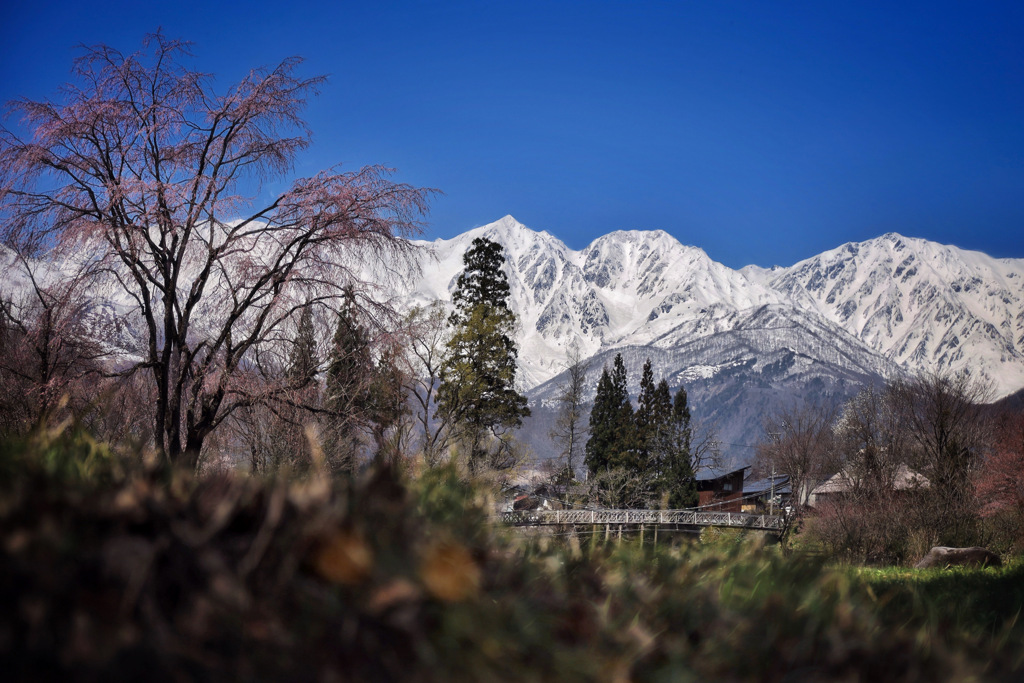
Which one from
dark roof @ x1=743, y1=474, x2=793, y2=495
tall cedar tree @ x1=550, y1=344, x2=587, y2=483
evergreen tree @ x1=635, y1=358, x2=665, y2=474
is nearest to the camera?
tall cedar tree @ x1=550, y1=344, x2=587, y2=483

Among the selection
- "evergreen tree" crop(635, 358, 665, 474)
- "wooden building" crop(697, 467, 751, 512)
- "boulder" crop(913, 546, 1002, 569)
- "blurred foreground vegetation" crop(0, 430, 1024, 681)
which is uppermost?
"evergreen tree" crop(635, 358, 665, 474)

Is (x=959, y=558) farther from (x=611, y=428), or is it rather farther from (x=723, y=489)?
(x=723, y=489)

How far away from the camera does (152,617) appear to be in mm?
1380

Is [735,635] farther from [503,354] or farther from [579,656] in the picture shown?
[503,354]

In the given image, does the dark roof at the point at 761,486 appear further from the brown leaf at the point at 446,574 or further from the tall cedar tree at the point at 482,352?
the brown leaf at the point at 446,574

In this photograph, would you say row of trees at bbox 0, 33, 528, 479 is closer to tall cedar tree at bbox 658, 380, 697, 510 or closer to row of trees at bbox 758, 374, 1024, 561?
row of trees at bbox 758, 374, 1024, 561

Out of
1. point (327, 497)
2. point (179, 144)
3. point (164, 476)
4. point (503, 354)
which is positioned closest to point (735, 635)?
point (327, 497)

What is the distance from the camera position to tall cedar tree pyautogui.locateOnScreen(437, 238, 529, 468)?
111 ft

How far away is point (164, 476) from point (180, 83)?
32.7ft

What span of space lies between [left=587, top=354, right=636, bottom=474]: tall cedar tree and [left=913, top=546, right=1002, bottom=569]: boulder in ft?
126

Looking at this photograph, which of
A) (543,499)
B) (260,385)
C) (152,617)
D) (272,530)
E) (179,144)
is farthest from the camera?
(543,499)

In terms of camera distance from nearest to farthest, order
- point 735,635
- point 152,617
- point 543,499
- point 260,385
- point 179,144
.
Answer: point 152,617 < point 735,635 < point 260,385 < point 179,144 < point 543,499

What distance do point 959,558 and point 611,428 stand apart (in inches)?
1595

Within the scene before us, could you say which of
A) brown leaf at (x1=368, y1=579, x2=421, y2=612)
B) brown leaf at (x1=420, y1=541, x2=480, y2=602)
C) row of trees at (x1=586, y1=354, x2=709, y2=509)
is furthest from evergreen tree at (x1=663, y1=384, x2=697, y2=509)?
brown leaf at (x1=368, y1=579, x2=421, y2=612)
